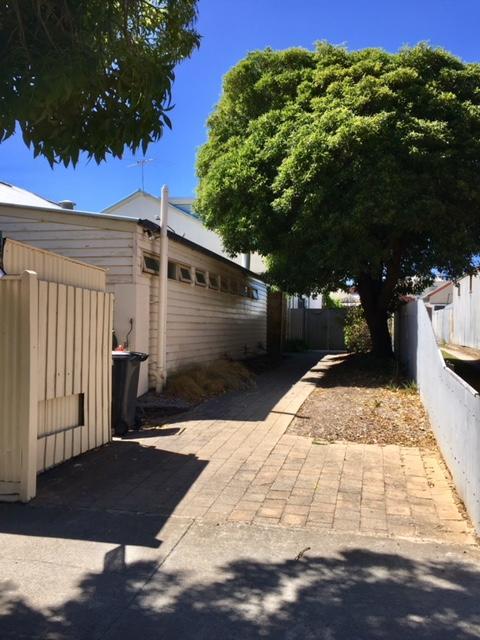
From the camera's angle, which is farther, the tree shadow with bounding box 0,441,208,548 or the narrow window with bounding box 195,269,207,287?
the narrow window with bounding box 195,269,207,287

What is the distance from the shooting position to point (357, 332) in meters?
21.5

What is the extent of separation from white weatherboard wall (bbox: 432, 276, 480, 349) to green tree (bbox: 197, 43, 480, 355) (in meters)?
7.63

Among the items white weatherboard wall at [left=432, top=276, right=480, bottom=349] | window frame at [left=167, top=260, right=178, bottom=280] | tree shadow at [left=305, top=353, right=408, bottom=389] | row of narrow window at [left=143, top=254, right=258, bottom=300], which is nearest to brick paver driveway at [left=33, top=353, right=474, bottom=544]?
row of narrow window at [left=143, top=254, right=258, bottom=300]

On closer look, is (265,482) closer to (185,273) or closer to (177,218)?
(185,273)

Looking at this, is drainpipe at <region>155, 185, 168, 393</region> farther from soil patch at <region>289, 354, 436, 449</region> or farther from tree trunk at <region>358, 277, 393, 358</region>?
tree trunk at <region>358, 277, 393, 358</region>

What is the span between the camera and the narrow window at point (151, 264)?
34.9 ft

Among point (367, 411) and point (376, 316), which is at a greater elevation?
point (376, 316)

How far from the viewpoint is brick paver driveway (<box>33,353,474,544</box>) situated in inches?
195

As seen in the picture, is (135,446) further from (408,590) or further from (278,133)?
(278,133)

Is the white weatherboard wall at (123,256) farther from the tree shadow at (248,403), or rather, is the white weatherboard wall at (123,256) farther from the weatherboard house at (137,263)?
the tree shadow at (248,403)

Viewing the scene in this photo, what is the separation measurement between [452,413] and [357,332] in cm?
1558

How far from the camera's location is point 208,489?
566 centimetres

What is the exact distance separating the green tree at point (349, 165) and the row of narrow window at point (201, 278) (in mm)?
1076

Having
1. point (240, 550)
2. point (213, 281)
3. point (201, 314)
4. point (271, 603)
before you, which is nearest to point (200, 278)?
point (201, 314)
